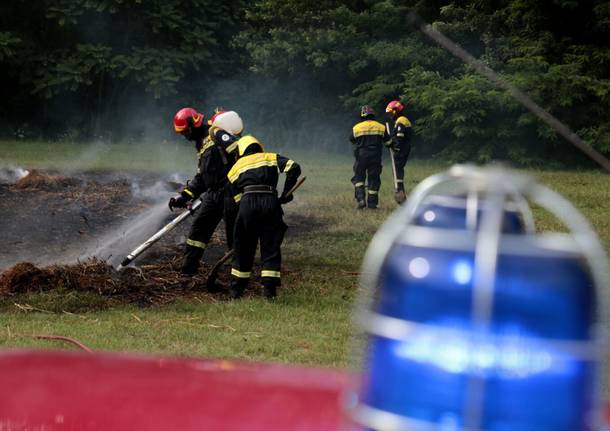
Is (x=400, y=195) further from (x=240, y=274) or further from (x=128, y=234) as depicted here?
(x=240, y=274)


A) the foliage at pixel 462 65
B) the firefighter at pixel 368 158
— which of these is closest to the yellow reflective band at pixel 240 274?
the firefighter at pixel 368 158

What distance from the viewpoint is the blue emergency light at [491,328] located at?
1.19 meters

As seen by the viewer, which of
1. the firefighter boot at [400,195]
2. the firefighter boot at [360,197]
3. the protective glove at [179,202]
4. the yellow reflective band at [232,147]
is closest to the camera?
the yellow reflective band at [232,147]

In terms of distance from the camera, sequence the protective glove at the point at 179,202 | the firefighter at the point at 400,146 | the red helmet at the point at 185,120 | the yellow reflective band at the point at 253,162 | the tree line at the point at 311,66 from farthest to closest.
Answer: the tree line at the point at 311,66
the firefighter at the point at 400,146
the red helmet at the point at 185,120
the protective glove at the point at 179,202
the yellow reflective band at the point at 253,162

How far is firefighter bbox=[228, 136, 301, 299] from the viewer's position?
8578 mm

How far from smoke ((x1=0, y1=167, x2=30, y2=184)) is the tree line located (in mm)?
12440

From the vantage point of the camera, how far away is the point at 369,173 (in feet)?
52.2

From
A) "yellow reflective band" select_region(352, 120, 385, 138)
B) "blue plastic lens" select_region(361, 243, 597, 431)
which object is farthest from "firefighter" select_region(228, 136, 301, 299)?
"yellow reflective band" select_region(352, 120, 385, 138)

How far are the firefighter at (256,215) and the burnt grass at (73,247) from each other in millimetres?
471

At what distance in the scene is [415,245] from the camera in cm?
125

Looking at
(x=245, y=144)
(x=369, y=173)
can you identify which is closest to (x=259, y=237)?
(x=245, y=144)

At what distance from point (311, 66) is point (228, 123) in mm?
22471

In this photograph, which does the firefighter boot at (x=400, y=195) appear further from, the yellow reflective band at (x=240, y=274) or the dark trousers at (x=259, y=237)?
the yellow reflective band at (x=240, y=274)

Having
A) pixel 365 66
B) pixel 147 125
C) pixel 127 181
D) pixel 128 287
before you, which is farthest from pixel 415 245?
pixel 147 125
